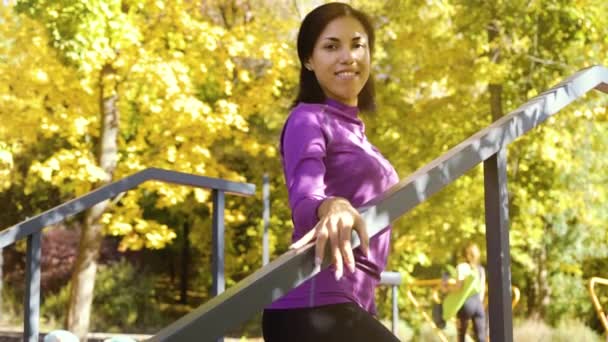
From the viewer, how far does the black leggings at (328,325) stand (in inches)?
70.7

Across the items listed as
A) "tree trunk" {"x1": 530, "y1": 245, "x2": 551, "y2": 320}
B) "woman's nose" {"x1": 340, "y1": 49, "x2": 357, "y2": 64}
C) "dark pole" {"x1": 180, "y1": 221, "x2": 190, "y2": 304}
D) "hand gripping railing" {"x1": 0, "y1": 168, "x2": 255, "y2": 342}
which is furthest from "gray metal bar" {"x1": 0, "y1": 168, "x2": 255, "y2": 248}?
"dark pole" {"x1": 180, "y1": 221, "x2": 190, "y2": 304}

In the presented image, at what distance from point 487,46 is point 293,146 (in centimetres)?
1051

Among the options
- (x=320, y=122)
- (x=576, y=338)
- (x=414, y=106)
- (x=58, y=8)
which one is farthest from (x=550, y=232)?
(x=320, y=122)

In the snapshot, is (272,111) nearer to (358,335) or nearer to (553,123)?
(553,123)

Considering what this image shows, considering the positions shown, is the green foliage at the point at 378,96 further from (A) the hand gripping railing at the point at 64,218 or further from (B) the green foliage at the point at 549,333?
(A) the hand gripping railing at the point at 64,218

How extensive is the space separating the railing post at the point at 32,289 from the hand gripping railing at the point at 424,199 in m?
2.40

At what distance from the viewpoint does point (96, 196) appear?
156 inches

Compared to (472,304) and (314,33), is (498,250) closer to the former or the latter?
(314,33)

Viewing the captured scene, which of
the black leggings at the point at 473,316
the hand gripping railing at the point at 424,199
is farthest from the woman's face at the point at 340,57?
the black leggings at the point at 473,316

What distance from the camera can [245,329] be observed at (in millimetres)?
16516

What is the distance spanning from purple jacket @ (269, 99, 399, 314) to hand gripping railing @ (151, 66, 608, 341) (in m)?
0.17

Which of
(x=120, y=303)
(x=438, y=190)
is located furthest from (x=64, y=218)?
(x=120, y=303)

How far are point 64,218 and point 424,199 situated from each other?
2564 millimetres

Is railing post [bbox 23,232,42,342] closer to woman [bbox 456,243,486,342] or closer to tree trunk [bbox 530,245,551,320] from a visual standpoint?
woman [bbox 456,243,486,342]
